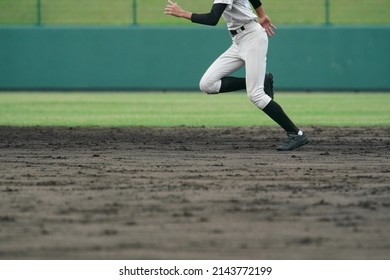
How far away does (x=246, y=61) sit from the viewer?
10422 mm

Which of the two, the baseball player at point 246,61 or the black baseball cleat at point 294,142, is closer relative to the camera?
the baseball player at point 246,61

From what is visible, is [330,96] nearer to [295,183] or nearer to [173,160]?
[173,160]

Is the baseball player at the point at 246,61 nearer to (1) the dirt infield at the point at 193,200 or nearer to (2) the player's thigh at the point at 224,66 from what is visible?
(2) the player's thigh at the point at 224,66

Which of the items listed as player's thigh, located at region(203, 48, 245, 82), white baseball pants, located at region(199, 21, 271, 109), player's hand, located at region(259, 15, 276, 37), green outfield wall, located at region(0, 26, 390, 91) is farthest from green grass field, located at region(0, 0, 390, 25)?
white baseball pants, located at region(199, 21, 271, 109)

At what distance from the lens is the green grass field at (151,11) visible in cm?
2564

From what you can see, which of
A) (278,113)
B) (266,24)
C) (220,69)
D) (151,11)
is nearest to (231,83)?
(220,69)

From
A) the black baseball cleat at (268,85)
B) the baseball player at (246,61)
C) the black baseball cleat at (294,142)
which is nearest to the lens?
the baseball player at (246,61)

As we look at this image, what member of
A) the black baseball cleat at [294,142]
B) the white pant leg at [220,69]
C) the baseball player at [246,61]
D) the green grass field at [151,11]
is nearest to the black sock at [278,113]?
the baseball player at [246,61]

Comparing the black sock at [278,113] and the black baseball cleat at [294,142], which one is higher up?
the black sock at [278,113]

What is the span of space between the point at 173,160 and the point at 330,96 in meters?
12.4

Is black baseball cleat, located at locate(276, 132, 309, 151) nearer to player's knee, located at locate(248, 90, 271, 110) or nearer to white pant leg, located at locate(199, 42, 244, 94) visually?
player's knee, located at locate(248, 90, 271, 110)

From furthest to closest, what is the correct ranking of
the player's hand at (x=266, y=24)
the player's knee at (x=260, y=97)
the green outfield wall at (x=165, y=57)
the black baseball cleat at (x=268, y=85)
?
the green outfield wall at (x=165, y=57) → the player's hand at (x=266, y=24) → the black baseball cleat at (x=268, y=85) → the player's knee at (x=260, y=97)

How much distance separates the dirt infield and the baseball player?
46 centimetres

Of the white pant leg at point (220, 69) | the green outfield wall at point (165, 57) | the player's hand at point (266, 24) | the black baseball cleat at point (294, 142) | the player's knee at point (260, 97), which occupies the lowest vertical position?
the green outfield wall at point (165, 57)
